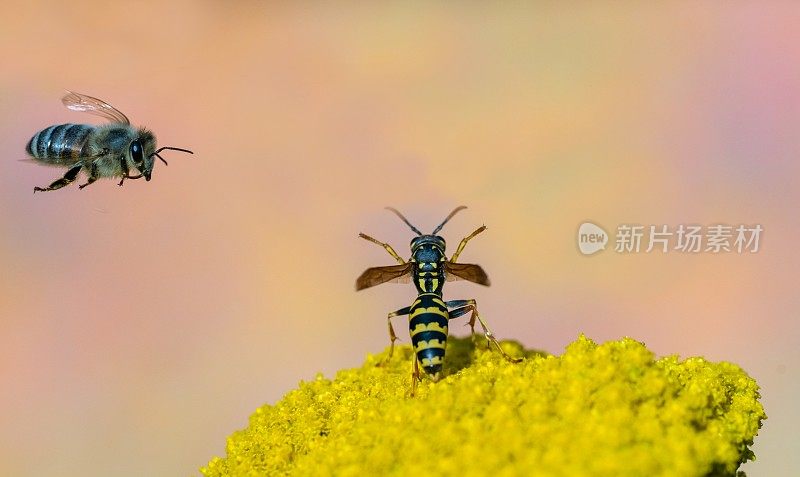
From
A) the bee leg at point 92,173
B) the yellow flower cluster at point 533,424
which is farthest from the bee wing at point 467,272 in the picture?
the bee leg at point 92,173

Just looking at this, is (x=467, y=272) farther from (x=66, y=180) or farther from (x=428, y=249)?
(x=66, y=180)

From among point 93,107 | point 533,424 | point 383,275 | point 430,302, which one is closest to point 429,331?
point 430,302

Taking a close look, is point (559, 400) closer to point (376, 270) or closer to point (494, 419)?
point (494, 419)

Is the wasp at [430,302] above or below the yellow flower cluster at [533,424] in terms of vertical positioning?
above

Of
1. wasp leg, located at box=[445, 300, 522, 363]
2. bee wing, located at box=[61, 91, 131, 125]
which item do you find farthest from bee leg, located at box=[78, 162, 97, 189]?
wasp leg, located at box=[445, 300, 522, 363]

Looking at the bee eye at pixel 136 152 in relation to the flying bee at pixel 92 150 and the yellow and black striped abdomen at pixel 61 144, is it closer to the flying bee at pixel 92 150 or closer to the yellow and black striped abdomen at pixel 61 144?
the flying bee at pixel 92 150

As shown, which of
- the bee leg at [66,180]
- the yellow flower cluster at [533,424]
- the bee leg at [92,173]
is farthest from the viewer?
the bee leg at [92,173]
